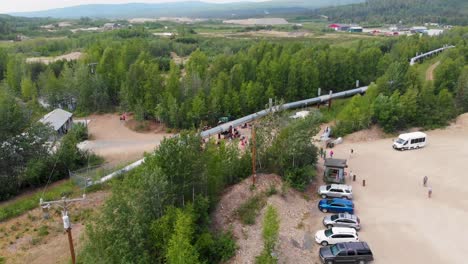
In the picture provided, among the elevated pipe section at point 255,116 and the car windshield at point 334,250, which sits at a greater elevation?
the elevated pipe section at point 255,116

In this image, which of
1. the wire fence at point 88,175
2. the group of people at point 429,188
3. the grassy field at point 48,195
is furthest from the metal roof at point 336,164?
the wire fence at point 88,175

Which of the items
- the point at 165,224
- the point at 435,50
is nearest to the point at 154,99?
the point at 165,224

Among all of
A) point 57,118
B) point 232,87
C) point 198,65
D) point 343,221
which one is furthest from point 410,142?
point 57,118

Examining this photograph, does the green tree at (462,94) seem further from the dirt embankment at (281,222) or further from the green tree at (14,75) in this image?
the green tree at (14,75)

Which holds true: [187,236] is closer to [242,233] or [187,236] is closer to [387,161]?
[242,233]

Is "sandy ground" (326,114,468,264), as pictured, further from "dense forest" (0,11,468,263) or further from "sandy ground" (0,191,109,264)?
"sandy ground" (0,191,109,264)

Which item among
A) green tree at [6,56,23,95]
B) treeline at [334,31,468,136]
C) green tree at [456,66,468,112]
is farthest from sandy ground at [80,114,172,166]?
green tree at [456,66,468,112]
